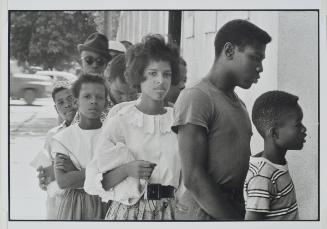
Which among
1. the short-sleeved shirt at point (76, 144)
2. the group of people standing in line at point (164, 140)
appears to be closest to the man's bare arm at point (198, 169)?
the group of people standing in line at point (164, 140)

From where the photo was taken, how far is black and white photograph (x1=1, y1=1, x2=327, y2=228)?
93.7 inches

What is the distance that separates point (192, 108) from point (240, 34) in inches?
18.7

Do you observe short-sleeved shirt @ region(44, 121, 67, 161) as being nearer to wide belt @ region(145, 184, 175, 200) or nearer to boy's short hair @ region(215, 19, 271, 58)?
wide belt @ region(145, 184, 175, 200)

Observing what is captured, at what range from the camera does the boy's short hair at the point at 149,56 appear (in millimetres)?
2389

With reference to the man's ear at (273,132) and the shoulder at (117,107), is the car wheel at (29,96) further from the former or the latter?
the man's ear at (273,132)

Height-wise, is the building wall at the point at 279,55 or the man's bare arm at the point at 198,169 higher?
the building wall at the point at 279,55

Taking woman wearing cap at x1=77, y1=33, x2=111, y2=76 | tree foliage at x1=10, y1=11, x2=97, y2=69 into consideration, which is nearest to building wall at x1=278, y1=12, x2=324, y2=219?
woman wearing cap at x1=77, y1=33, x2=111, y2=76

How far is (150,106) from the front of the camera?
240cm

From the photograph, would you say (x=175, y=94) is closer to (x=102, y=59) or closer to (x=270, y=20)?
(x=102, y=59)

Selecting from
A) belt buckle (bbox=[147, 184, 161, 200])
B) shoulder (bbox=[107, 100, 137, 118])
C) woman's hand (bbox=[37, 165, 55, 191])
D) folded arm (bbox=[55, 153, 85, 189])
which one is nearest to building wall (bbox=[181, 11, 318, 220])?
shoulder (bbox=[107, 100, 137, 118])

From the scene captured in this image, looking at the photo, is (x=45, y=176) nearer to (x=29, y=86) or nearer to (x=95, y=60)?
(x=29, y=86)

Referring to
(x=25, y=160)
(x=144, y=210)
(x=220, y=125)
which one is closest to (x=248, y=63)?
(x=220, y=125)

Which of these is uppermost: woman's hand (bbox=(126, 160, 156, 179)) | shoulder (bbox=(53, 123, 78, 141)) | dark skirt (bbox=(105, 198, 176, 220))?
shoulder (bbox=(53, 123, 78, 141))

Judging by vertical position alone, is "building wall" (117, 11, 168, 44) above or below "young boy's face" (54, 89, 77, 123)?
above
